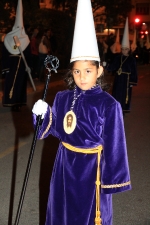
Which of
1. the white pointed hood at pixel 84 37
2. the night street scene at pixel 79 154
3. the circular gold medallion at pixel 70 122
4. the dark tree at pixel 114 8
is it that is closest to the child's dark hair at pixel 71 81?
the night street scene at pixel 79 154

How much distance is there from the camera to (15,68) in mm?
10195

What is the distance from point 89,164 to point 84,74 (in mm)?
591

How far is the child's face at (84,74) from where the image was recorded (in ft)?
9.61

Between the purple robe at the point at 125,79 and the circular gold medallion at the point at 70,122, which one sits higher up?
the circular gold medallion at the point at 70,122

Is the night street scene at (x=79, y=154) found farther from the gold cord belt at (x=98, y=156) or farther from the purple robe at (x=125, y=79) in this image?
the purple robe at (x=125, y=79)

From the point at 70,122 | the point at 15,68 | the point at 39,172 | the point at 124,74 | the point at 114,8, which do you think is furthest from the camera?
the point at 114,8

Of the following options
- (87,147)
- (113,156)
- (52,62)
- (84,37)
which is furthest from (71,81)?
(113,156)

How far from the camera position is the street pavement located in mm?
4387

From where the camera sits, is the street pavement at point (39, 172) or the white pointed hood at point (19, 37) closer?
the street pavement at point (39, 172)

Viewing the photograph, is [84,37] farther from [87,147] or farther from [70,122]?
[87,147]

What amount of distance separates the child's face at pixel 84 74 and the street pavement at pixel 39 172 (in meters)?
1.55

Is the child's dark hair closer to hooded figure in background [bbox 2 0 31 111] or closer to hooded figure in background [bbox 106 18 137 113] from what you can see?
hooded figure in background [bbox 106 18 137 113]

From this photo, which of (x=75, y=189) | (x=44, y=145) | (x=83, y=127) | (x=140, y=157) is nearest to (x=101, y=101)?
(x=83, y=127)

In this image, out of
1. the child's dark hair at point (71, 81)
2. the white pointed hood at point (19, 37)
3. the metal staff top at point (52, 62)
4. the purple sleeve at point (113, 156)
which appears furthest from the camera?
the white pointed hood at point (19, 37)
